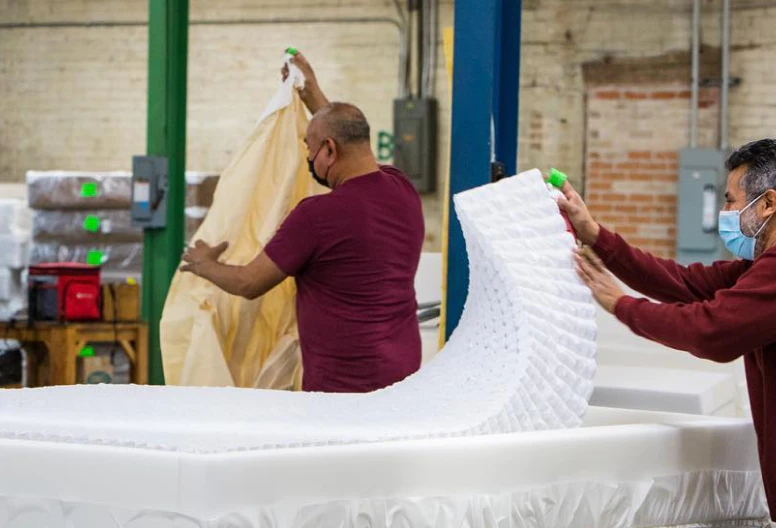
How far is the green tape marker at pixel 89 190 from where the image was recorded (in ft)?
25.6

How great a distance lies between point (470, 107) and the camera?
356cm

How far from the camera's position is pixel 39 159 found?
9789 millimetres

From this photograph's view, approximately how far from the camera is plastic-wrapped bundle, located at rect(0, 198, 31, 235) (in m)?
7.73

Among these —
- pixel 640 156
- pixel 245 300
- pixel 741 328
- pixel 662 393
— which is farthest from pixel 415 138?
pixel 741 328

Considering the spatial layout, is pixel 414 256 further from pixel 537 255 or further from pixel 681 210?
pixel 681 210

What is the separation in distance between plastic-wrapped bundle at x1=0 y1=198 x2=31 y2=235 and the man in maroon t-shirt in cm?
458

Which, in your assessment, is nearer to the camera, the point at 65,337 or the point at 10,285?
the point at 65,337

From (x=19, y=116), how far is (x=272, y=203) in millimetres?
6348

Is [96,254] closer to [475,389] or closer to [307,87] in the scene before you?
[307,87]

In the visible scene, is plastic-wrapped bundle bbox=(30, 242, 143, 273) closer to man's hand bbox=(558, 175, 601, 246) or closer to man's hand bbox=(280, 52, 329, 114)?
man's hand bbox=(280, 52, 329, 114)

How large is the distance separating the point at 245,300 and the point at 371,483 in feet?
6.97

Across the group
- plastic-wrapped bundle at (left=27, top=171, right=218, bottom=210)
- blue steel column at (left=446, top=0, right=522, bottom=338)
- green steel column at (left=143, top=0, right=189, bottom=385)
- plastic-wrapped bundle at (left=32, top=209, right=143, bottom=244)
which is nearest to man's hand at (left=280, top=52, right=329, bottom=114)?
blue steel column at (left=446, top=0, right=522, bottom=338)

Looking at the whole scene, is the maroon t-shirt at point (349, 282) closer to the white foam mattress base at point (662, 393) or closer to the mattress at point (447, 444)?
the white foam mattress base at point (662, 393)

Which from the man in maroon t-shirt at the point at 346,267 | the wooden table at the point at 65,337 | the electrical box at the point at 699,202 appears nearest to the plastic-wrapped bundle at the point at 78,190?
the wooden table at the point at 65,337
